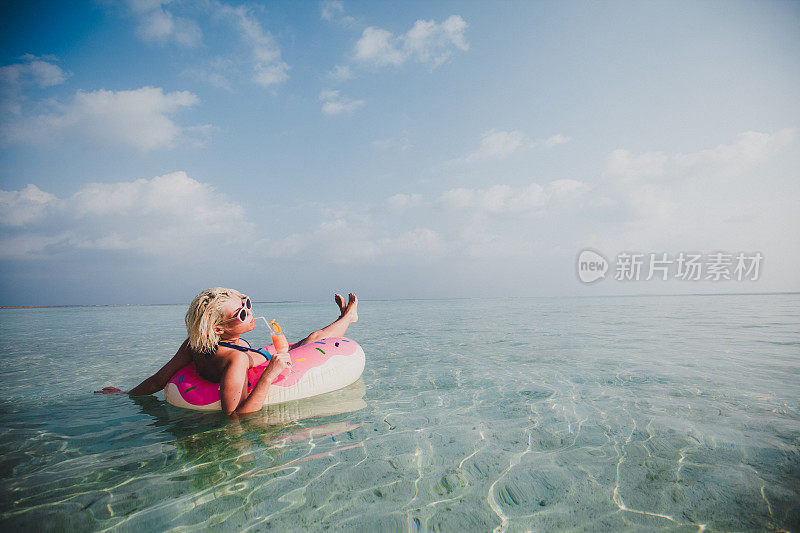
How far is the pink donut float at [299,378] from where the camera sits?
4273 mm

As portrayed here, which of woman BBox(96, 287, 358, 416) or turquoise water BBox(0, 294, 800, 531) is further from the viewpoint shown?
woman BBox(96, 287, 358, 416)

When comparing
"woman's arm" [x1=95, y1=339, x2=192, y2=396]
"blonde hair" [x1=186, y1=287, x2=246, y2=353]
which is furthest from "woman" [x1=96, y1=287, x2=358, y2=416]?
"woman's arm" [x1=95, y1=339, x2=192, y2=396]

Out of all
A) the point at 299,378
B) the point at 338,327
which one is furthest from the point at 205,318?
the point at 338,327

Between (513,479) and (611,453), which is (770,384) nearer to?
(611,453)

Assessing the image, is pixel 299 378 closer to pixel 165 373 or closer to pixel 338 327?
pixel 338 327

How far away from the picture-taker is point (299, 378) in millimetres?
4645

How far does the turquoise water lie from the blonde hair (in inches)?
36.9

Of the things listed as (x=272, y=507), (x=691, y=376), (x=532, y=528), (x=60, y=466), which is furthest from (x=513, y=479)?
(x=691, y=376)

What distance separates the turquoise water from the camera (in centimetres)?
231

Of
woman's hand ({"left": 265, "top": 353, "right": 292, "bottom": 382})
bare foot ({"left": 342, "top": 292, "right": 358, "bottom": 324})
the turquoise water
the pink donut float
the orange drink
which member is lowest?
the turquoise water

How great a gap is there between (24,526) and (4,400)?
4.43 meters

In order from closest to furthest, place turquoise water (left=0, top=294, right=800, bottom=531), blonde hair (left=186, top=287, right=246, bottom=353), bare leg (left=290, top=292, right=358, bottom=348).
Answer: turquoise water (left=0, top=294, right=800, bottom=531) → blonde hair (left=186, top=287, right=246, bottom=353) → bare leg (left=290, top=292, right=358, bottom=348)

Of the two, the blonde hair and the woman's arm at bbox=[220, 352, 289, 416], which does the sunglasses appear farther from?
the woman's arm at bbox=[220, 352, 289, 416]

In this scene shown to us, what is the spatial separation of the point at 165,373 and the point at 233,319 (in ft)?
5.96
